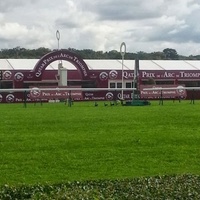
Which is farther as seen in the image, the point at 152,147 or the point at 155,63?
the point at 155,63

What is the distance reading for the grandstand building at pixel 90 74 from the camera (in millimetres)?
39188

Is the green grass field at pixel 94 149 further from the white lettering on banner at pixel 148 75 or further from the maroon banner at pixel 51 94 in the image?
the white lettering on banner at pixel 148 75

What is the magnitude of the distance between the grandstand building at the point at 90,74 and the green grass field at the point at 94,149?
1924cm

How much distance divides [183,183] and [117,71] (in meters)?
35.8

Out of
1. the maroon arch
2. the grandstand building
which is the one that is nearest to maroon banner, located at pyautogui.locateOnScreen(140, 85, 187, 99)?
the grandstand building

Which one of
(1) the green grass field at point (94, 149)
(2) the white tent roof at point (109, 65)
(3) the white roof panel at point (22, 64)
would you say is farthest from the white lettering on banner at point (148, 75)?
(1) the green grass field at point (94, 149)

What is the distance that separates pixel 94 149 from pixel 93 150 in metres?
0.09

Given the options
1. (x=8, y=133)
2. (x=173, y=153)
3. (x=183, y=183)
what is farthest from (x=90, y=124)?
(x=183, y=183)

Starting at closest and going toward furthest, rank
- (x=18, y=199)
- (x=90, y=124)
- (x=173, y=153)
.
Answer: (x=18, y=199) → (x=173, y=153) → (x=90, y=124)

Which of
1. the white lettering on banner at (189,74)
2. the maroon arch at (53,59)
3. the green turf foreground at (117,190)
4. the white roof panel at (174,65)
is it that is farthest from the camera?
the white roof panel at (174,65)

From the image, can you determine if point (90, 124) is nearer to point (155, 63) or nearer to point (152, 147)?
point (152, 147)

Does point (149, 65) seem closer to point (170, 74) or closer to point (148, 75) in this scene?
point (170, 74)

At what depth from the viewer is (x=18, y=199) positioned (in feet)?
23.9

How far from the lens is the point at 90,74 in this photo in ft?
137
